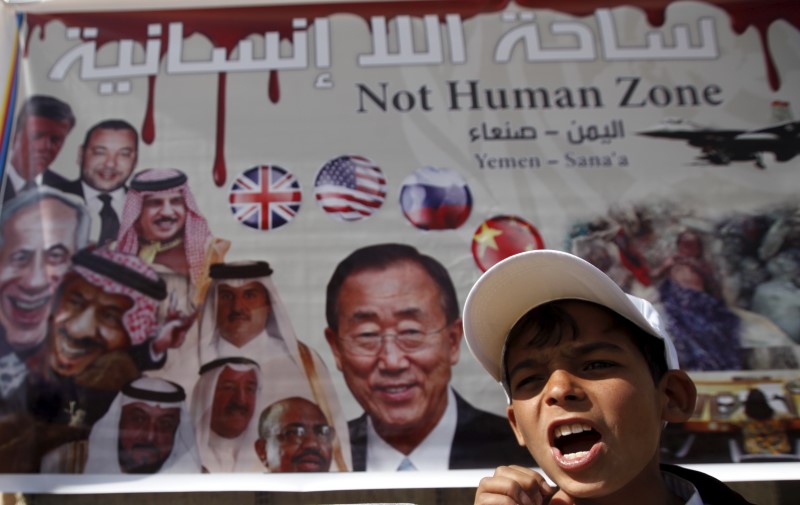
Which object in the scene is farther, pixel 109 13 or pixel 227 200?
pixel 109 13

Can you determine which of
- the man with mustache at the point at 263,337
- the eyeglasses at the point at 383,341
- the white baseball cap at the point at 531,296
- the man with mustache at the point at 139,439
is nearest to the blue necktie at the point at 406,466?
the man with mustache at the point at 263,337

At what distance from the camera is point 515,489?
3.05 ft

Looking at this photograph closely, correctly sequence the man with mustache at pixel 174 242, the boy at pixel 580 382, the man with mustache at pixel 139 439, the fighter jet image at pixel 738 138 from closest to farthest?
the boy at pixel 580 382
the man with mustache at pixel 139 439
the man with mustache at pixel 174 242
the fighter jet image at pixel 738 138

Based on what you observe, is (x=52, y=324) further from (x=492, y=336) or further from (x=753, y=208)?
(x=753, y=208)

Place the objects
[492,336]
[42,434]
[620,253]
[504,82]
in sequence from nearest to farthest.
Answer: [492,336], [42,434], [620,253], [504,82]

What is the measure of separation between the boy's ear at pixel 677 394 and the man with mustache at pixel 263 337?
1.07 m

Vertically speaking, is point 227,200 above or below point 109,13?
below

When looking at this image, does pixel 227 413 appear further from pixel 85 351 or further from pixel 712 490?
pixel 712 490

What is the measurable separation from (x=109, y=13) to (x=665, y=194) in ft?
5.81

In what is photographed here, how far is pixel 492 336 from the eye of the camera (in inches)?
43.9

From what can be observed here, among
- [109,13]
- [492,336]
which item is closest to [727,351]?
[492,336]

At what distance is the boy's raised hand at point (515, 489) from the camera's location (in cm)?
92

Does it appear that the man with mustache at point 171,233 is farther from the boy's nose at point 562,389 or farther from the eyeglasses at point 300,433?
the boy's nose at point 562,389

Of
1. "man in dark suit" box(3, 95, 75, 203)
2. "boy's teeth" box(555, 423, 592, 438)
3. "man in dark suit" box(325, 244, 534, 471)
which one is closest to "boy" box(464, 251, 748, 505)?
"boy's teeth" box(555, 423, 592, 438)
